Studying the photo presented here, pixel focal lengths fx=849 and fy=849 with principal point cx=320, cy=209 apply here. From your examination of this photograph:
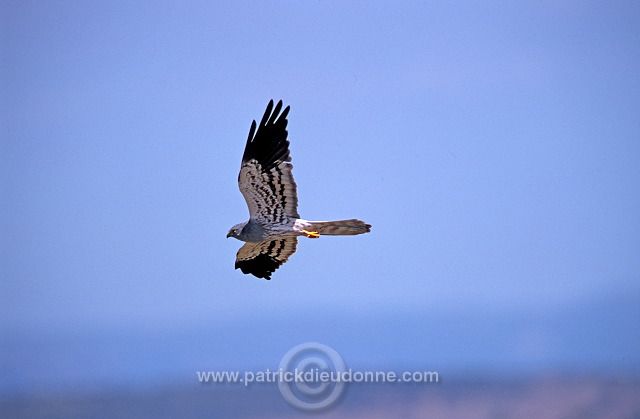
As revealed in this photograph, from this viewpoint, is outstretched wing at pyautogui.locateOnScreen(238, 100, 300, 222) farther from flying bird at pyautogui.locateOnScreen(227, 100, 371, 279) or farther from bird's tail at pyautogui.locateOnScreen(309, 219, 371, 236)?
bird's tail at pyautogui.locateOnScreen(309, 219, 371, 236)

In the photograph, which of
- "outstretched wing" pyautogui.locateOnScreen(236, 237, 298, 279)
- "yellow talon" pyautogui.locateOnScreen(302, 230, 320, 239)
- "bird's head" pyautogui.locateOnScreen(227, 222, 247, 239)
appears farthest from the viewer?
"outstretched wing" pyautogui.locateOnScreen(236, 237, 298, 279)

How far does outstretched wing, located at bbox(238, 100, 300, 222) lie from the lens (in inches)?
487

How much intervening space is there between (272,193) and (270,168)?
16.6 inches

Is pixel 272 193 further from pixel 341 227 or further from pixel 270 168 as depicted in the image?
pixel 341 227

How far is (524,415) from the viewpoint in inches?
805

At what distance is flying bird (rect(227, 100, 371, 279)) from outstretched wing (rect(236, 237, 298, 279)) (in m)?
1.05

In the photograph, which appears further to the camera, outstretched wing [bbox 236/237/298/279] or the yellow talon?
outstretched wing [bbox 236/237/298/279]

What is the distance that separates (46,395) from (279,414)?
17853 millimetres

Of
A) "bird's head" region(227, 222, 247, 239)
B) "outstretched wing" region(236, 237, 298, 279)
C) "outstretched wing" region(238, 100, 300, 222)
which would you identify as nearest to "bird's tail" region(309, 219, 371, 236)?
"outstretched wing" region(238, 100, 300, 222)

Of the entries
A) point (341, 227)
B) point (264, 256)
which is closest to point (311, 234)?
point (341, 227)

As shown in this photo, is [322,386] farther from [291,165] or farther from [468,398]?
[468,398]

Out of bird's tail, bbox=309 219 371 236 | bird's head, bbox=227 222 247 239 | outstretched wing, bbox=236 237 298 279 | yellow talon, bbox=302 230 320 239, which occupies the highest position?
outstretched wing, bbox=236 237 298 279

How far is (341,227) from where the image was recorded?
12.3 metres

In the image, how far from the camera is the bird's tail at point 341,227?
1215cm
